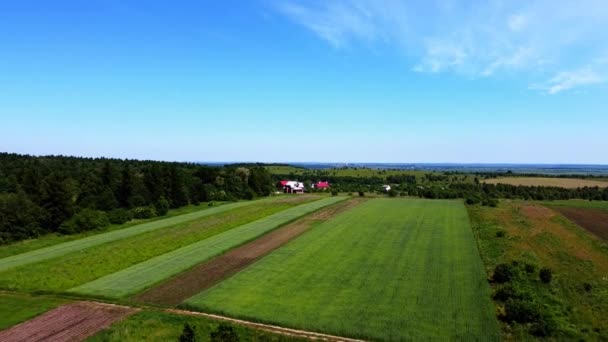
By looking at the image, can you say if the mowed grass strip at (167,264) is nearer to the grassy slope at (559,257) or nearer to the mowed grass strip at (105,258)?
the mowed grass strip at (105,258)

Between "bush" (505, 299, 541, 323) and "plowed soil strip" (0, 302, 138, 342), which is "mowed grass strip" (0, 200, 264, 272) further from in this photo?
"bush" (505, 299, 541, 323)

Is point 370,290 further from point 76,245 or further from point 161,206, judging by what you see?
point 161,206

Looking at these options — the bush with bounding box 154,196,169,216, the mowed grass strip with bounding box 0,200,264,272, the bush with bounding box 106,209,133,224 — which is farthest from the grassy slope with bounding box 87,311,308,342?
the bush with bounding box 154,196,169,216

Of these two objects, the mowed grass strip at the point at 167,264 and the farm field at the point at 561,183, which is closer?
the mowed grass strip at the point at 167,264

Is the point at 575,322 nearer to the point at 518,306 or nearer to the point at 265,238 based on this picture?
the point at 518,306

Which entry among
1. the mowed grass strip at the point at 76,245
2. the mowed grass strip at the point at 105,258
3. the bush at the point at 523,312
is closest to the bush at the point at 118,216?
the mowed grass strip at the point at 76,245

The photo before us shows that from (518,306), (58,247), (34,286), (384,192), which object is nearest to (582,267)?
(518,306)

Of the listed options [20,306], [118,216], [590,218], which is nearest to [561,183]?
[590,218]

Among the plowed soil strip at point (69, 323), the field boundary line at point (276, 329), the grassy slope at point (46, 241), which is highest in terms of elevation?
the field boundary line at point (276, 329)
